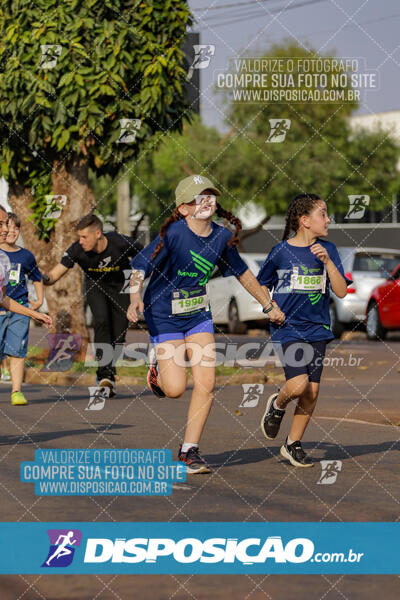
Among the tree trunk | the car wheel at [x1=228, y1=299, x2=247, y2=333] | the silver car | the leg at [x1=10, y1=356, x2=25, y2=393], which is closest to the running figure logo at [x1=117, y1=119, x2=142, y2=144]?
the tree trunk

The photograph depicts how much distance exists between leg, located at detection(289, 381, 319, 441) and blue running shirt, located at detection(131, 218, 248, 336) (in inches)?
34.8

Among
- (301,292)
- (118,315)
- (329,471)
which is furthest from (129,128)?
(329,471)

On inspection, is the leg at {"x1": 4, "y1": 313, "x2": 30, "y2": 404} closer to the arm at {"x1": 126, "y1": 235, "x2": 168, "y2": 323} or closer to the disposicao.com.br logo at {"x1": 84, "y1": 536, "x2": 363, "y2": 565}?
the arm at {"x1": 126, "y1": 235, "x2": 168, "y2": 323}

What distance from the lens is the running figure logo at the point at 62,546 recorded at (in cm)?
567

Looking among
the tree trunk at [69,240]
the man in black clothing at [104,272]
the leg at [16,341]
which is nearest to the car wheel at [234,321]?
the tree trunk at [69,240]

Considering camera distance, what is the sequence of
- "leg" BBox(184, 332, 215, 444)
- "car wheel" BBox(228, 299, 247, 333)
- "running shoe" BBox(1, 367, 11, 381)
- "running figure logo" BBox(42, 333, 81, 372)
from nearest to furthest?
1. "leg" BBox(184, 332, 215, 444)
2. "running shoe" BBox(1, 367, 11, 381)
3. "running figure logo" BBox(42, 333, 81, 372)
4. "car wheel" BBox(228, 299, 247, 333)

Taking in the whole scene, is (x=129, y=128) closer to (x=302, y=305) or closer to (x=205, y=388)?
(x=302, y=305)

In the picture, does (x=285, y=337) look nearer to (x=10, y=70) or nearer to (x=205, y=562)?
(x=205, y=562)

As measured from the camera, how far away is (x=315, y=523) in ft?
21.3

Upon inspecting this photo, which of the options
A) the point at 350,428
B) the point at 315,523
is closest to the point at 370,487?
the point at 315,523

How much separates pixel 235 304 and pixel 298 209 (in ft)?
58.6

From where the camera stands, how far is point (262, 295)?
860cm

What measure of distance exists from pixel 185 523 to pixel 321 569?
41.8 inches

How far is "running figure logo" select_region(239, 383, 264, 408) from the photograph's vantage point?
43.7 ft
